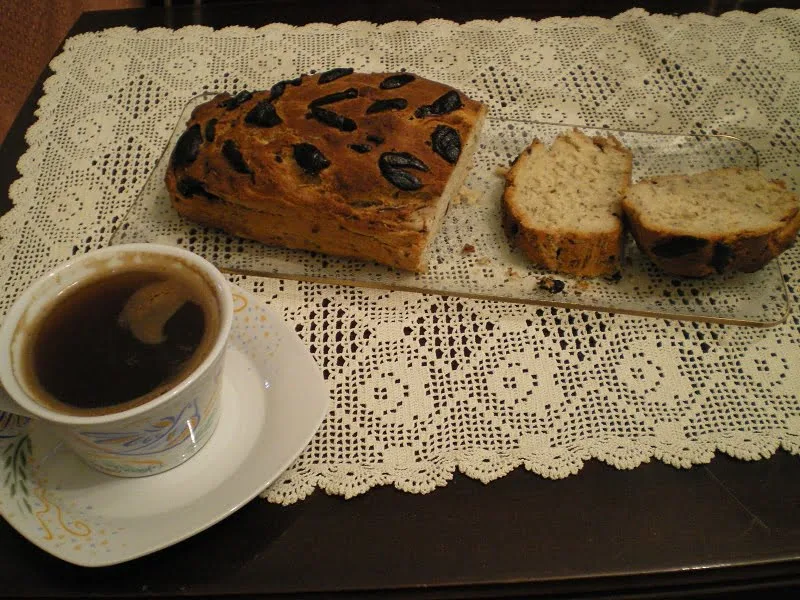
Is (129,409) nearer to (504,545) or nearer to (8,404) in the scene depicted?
(8,404)

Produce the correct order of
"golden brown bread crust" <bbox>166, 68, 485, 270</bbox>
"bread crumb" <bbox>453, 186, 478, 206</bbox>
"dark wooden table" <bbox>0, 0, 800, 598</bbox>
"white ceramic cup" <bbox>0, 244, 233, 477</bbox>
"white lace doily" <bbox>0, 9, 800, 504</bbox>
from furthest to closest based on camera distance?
"bread crumb" <bbox>453, 186, 478, 206</bbox>, "golden brown bread crust" <bbox>166, 68, 485, 270</bbox>, "white lace doily" <bbox>0, 9, 800, 504</bbox>, "dark wooden table" <bbox>0, 0, 800, 598</bbox>, "white ceramic cup" <bbox>0, 244, 233, 477</bbox>

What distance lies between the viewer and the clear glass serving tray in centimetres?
156

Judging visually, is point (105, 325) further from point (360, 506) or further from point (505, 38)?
point (505, 38)

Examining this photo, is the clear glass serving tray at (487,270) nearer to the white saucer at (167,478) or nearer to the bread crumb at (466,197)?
the bread crumb at (466,197)

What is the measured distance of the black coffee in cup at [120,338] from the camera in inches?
40.3

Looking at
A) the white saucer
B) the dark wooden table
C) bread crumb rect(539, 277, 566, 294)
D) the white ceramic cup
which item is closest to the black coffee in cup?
the white ceramic cup

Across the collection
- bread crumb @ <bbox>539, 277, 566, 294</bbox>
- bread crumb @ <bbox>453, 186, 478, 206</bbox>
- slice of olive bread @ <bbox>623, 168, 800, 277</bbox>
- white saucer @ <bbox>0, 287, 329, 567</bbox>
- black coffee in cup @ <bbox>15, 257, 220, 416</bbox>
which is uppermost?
slice of olive bread @ <bbox>623, 168, 800, 277</bbox>

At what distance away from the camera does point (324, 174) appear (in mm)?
1546

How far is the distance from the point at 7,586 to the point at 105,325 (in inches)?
20.2

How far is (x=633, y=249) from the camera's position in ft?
5.55

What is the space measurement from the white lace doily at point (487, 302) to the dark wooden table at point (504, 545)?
0.05 m

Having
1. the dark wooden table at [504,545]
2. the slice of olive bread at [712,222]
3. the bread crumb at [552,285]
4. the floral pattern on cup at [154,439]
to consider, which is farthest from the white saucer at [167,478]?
the slice of olive bread at [712,222]

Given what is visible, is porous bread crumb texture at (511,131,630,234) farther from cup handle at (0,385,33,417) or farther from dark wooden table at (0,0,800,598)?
cup handle at (0,385,33,417)

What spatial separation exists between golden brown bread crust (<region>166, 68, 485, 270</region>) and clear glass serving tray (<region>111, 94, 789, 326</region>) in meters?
0.05
